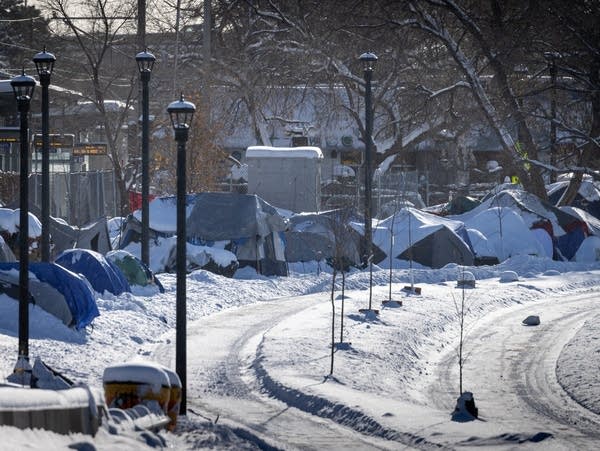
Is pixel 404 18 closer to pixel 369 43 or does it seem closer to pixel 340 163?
pixel 369 43

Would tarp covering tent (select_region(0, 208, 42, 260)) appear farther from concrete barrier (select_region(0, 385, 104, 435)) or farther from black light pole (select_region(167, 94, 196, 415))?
concrete barrier (select_region(0, 385, 104, 435))

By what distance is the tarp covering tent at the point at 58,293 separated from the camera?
1939 cm

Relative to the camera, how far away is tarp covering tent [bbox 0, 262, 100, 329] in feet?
63.6

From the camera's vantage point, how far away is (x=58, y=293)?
767 inches

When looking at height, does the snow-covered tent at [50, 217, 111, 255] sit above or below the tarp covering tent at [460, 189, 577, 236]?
below

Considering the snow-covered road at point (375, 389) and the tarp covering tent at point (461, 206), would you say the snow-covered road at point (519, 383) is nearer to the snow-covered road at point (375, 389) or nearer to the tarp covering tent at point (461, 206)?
the snow-covered road at point (375, 389)

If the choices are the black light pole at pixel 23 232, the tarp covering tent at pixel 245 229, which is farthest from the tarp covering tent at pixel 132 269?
the black light pole at pixel 23 232

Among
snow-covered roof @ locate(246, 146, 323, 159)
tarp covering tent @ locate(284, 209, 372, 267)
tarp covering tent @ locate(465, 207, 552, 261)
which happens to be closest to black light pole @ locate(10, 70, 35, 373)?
tarp covering tent @ locate(284, 209, 372, 267)

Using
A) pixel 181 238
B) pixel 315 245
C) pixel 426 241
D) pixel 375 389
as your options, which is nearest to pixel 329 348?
pixel 375 389

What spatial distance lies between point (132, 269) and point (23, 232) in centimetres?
911

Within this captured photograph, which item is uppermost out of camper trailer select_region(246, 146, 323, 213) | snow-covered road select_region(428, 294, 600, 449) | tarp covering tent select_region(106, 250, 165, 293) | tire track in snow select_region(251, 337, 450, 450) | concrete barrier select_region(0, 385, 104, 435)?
A: camper trailer select_region(246, 146, 323, 213)

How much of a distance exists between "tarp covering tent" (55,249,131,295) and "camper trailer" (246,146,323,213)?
16025mm

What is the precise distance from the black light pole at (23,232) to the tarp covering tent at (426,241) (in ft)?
60.2

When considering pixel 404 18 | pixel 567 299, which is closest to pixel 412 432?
pixel 567 299
